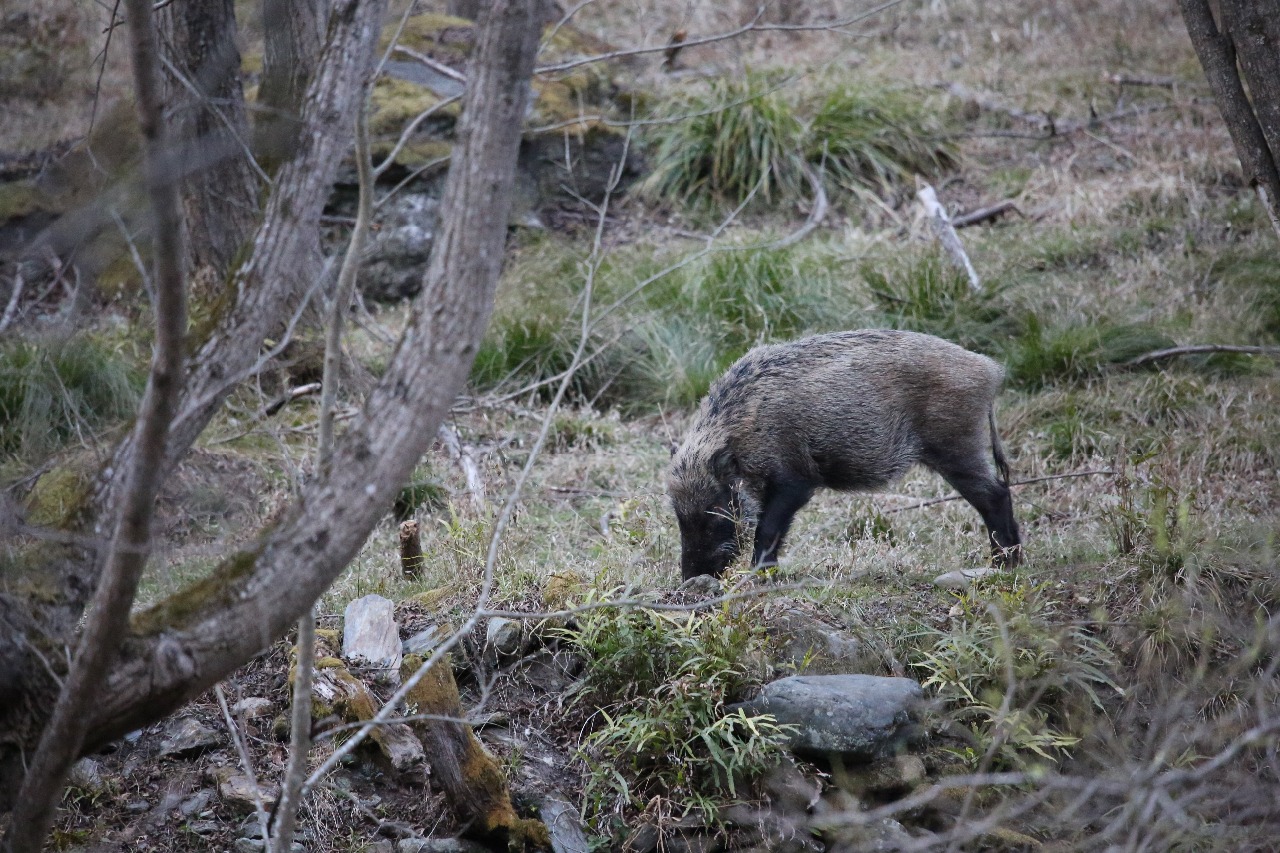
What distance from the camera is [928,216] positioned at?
30.7ft

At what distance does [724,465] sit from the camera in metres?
5.50

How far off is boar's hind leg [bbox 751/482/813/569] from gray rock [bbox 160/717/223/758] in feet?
7.96

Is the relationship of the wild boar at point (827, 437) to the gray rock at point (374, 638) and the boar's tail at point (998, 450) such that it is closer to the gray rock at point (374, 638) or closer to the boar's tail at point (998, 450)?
the boar's tail at point (998, 450)

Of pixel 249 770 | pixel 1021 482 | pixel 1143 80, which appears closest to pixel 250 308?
pixel 249 770

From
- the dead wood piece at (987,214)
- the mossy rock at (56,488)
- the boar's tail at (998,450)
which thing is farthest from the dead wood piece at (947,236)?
the mossy rock at (56,488)

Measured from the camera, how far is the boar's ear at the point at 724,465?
5480mm

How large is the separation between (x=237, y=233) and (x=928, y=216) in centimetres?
510

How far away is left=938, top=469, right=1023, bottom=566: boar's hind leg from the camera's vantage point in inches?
221

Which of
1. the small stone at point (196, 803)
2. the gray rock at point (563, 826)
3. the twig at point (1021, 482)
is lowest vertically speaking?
the twig at point (1021, 482)

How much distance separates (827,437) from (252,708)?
2.74 metres

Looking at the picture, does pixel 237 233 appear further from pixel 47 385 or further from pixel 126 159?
pixel 47 385

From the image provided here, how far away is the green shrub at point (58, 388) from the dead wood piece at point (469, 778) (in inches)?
142

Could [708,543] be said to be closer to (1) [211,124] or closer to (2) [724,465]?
(2) [724,465]

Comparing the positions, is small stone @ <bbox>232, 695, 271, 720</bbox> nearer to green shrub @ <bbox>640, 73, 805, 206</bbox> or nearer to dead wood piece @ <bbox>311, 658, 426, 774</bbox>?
dead wood piece @ <bbox>311, 658, 426, 774</bbox>
